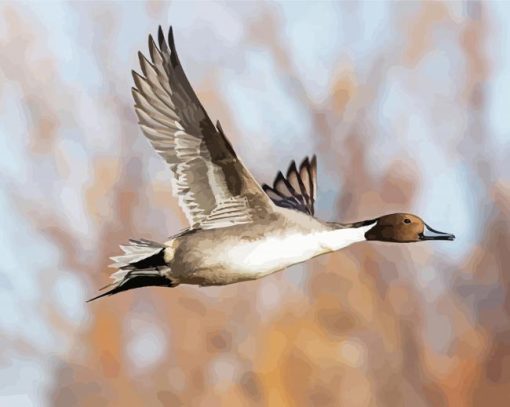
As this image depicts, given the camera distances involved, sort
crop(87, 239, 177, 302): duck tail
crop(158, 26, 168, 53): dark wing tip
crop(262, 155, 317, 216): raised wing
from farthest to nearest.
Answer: crop(262, 155, 317, 216): raised wing
crop(87, 239, 177, 302): duck tail
crop(158, 26, 168, 53): dark wing tip

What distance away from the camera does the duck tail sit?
86 cm

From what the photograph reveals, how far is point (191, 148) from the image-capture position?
84 cm

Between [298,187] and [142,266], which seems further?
[298,187]

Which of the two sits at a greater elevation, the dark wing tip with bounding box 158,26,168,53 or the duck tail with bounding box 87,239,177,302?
the dark wing tip with bounding box 158,26,168,53

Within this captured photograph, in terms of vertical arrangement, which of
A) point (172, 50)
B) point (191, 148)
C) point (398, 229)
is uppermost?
point (172, 50)

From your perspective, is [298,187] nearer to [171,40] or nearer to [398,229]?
[398,229]

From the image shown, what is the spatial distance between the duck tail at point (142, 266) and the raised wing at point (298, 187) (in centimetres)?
23

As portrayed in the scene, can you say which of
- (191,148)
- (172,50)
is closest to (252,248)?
(191,148)

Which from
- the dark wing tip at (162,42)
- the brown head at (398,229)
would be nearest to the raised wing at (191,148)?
the dark wing tip at (162,42)

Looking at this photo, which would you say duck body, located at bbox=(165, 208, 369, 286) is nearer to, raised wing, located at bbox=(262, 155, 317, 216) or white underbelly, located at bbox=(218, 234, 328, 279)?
white underbelly, located at bbox=(218, 234, 328, 279)

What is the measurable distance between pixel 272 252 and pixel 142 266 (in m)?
0.16

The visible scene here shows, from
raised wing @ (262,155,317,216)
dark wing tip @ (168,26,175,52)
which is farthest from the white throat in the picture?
dark wing tip @ (168,26,175,52)

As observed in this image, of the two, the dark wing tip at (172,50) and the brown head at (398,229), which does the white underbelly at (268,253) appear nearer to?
the brown head at (398,229)

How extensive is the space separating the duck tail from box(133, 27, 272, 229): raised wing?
0.06 m
